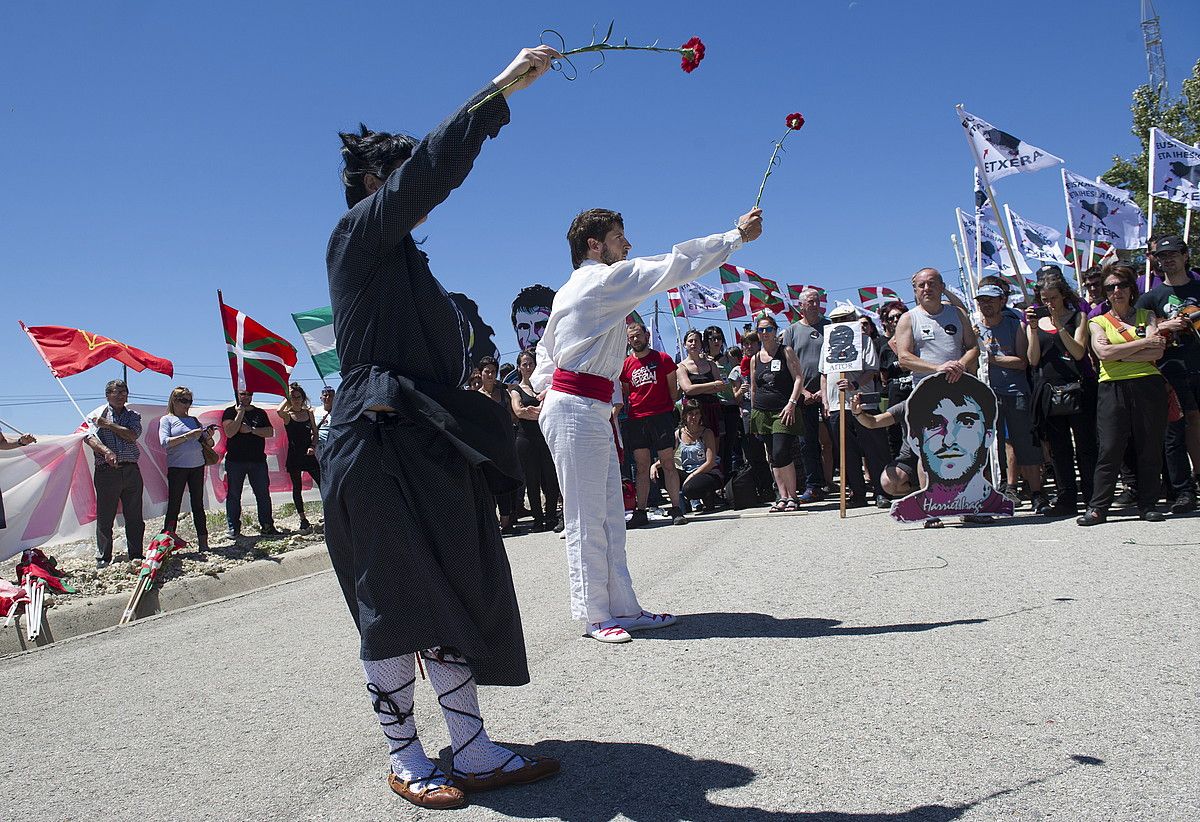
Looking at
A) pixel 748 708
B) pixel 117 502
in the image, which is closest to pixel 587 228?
pixel 748 708

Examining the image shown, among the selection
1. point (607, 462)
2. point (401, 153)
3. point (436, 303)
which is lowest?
point (607, 462)

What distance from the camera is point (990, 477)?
378 inches

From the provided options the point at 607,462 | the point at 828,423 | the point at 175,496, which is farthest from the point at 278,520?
the point at 607,462

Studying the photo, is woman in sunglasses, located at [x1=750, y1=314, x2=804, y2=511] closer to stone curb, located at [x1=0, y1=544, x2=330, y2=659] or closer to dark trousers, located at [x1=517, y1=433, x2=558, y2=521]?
dark trousers, located at [x1=517, y1=433, x2=558, y2=521]

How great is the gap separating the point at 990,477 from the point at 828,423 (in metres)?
2.06

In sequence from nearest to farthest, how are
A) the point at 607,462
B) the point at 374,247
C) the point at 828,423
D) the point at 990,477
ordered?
the point at 374,247, the point at 607,462, the point at 990,477, the point at 828,423

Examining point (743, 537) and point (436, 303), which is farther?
point (743, 537)

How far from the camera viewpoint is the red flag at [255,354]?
1256 cm

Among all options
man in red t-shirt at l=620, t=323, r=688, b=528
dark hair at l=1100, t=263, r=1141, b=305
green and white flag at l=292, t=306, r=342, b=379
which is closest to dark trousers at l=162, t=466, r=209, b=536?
green and white flag at l=292, t=306, r=342, b=379

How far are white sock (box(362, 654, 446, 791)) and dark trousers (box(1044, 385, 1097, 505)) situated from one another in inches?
275

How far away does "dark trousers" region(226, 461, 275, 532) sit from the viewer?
1163 cm

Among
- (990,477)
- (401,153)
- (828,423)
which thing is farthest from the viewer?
(828,423)

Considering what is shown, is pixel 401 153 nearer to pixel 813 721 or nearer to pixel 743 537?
pixel 813 721

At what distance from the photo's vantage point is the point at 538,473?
1168 centimetres
